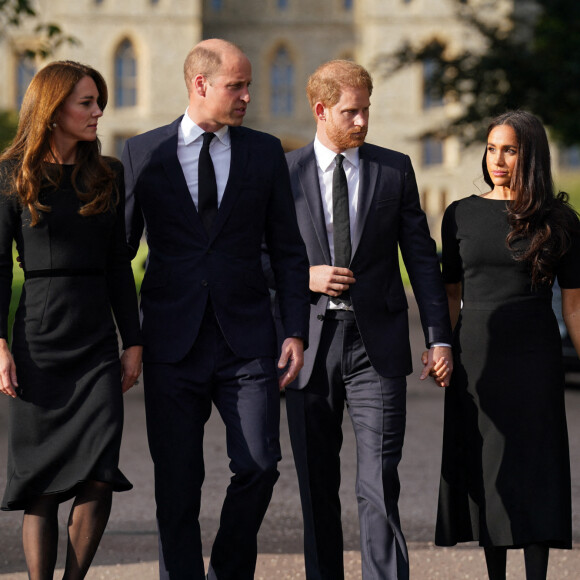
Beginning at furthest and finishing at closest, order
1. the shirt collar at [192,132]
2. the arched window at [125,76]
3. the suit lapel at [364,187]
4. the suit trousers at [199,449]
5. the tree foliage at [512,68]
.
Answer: the arched window at [125,76] < the tree foliage at [512,68] < the suit lapel at [364,187] < the shirt collar at [192,132] < the suit trousers at [199,449]

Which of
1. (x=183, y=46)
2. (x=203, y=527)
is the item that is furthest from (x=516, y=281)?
(x=183, y=46)

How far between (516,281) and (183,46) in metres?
57.1

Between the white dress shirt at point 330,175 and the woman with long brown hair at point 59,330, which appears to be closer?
the woman with long brown hair at point 59,330

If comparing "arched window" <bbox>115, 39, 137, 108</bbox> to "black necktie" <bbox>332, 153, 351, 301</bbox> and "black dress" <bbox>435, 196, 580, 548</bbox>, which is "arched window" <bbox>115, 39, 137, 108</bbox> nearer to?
"black necktie" <bbox>332, 153, 351, 301</bbox>

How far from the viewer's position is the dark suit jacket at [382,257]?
16.6 feet

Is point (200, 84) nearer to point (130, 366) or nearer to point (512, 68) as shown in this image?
point (130, 366)

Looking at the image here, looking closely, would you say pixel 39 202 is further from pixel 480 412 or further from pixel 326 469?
pixel 480 412

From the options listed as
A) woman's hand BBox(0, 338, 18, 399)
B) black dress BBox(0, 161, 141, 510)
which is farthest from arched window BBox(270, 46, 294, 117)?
woman's hand BBox(0, 338, 18, 399)

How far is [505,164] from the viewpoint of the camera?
16.8 ft

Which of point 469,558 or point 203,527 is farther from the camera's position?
point 203,527

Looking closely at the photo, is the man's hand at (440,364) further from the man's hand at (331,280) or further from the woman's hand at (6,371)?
the woman's hand at (6,371)

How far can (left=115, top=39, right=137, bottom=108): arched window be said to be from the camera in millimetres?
60781

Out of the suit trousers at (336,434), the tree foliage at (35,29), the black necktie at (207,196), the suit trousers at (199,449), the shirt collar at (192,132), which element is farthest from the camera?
the tree foliage at (35,29)

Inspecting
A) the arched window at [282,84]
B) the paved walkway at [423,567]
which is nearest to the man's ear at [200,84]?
the paved walkway at [423,567]
